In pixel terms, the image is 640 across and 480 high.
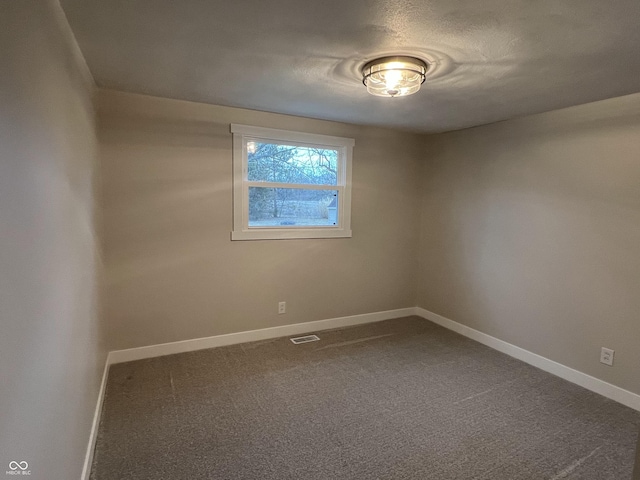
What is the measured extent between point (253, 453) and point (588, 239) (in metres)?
2.84

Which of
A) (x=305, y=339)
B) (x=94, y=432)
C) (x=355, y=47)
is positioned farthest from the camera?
(x=305, y=339)

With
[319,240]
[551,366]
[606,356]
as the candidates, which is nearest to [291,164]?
[319,240]

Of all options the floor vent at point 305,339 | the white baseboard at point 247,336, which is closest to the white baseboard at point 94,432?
the white baseboard at point 247,336

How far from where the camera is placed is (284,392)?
2559 mm

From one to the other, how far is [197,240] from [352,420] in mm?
1965

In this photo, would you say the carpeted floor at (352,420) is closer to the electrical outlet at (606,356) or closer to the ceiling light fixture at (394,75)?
the electrical outlet at (606,356)

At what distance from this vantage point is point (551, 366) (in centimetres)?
296

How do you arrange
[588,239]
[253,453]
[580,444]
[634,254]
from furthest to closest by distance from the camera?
1. [588,239]
2. [634,254]
3. [580,444]
4. [253,453]

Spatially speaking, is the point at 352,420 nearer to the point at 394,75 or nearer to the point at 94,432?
the point at 94,432

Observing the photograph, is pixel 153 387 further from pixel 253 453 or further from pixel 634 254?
pixel 634 254

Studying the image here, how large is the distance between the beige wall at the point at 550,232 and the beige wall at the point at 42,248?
3.36 m

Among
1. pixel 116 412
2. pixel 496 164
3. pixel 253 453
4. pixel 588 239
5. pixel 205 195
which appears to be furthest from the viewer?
pixel 496 164

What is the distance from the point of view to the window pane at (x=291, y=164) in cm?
335

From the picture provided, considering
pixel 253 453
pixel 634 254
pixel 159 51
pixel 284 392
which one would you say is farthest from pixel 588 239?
pixel 159 51
